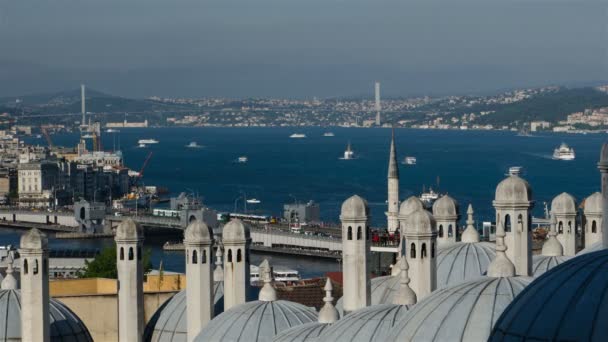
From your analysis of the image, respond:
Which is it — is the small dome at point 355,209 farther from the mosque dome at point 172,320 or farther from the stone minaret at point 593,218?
the stone minaret at point 593,218

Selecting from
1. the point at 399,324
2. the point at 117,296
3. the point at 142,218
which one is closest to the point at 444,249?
the point at 117,296

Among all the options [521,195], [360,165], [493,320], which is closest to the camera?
[493,320]

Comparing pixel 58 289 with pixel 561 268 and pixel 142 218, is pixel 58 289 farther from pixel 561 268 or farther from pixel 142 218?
pixel 142 218

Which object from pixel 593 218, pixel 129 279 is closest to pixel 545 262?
pixel 593 218

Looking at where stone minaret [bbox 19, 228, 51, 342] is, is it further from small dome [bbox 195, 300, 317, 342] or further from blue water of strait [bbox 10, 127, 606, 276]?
blue water of strait [bbox 10, 127, 606, 276]

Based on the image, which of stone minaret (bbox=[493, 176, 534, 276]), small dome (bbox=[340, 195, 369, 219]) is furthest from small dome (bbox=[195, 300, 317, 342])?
stone minaret (bbox=[493, 176, 534, 276])

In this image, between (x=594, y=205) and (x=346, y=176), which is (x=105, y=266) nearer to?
(x=594, y=205)
